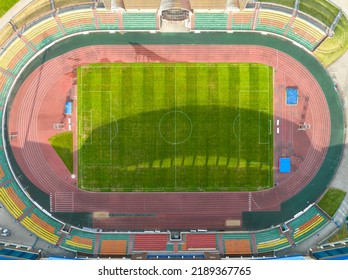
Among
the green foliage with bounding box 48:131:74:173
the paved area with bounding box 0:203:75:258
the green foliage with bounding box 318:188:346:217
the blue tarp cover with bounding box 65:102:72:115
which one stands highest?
the blue tarp cover with bounding box 65:102:72:115

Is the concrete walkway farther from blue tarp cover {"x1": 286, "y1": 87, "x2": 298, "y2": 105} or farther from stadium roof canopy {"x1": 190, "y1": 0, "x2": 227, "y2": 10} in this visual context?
blue tarp cover {"x1": 286, "y1": 87, "x2": 298, "y2": 105}

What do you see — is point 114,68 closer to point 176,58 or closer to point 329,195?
point 176,58

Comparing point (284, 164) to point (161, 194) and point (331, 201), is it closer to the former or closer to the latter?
point (331, 201)

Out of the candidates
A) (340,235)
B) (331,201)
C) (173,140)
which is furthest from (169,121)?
(340,235)

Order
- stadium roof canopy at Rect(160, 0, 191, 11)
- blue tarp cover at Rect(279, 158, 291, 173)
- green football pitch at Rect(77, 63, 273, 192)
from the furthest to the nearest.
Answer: blue tarp cover at Rect(279, 158, 291, 173) → green football pitch at Rect(77, 63, 273, 192) → stadium roof canopy at Rect(160, 0, 191, 11)

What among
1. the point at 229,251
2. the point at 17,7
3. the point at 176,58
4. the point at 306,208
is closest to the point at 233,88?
the point at 176,58

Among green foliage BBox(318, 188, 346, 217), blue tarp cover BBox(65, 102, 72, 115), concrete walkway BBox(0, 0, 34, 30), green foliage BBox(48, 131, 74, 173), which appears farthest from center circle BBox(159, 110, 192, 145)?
concrete walkway BBox(0, 0, 34, 30)
